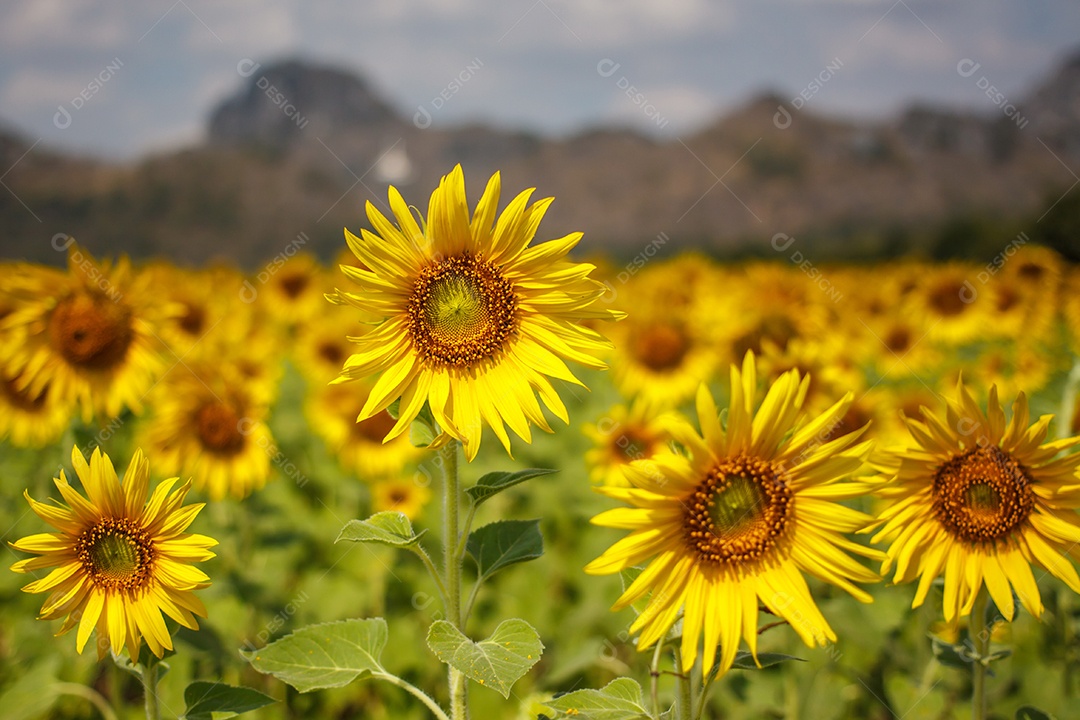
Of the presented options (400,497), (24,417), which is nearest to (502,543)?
(400,497)

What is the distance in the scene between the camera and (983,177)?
308 ft

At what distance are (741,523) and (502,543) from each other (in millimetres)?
838

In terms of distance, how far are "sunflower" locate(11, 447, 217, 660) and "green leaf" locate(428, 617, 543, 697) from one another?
2.27 feet

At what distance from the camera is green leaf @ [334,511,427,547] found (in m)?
1.99

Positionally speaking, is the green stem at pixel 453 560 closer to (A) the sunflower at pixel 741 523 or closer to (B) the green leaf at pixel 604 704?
(B) the green leaf at pixel 604 704

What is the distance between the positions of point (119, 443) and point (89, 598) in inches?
246

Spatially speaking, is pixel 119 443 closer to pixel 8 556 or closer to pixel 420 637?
pixel 8 556

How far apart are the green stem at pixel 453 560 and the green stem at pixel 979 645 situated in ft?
5.44

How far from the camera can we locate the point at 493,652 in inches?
77.9

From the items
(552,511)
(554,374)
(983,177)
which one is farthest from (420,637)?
(983,177)

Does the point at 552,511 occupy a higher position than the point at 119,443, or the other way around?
the point at 119,443

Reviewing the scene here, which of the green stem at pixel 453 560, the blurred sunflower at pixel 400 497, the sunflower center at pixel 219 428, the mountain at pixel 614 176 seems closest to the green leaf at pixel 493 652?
the green stem at pixel 453 560

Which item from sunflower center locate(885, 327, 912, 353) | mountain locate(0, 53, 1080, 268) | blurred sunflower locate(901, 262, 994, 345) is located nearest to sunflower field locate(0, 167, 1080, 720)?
sunflower center locate(885, 327, 912, 353)

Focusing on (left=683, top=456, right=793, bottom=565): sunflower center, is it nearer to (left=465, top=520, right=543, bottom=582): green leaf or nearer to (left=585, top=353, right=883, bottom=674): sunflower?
(left=585, top=353, right=883, bottom=674): sunflower
